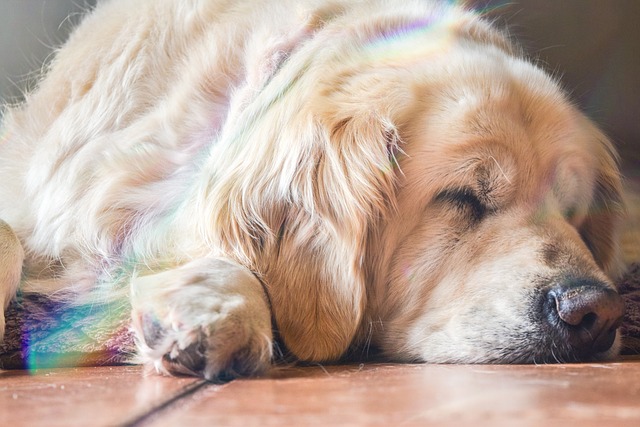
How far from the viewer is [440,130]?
1.52 meters

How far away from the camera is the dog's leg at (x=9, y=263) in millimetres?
1473

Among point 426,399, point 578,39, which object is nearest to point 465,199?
point 426,399

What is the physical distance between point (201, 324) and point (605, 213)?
120cm

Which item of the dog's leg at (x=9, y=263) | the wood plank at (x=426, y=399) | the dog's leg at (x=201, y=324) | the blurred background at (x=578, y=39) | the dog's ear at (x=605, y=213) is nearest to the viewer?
the wood plank at (x=426, y=399)

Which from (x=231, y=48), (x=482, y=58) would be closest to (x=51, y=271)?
(x=231, y=48)

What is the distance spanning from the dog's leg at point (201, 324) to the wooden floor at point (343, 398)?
36mm

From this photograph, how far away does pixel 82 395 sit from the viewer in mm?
901

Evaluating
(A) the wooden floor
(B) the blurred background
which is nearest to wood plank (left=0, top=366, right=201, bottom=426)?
(A) the wooden floor

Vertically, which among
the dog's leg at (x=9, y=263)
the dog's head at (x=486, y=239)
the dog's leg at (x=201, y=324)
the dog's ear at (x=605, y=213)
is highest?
the dog's leg at (x=9, y=263)

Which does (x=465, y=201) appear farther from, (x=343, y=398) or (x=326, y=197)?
(x=343, y=398)

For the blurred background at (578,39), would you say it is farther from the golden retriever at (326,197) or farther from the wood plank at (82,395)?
the wood plank at (82,395)

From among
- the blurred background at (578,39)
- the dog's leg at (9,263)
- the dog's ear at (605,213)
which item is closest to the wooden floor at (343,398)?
the dog's leg at (9,263)

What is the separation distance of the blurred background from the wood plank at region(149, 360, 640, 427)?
199cm

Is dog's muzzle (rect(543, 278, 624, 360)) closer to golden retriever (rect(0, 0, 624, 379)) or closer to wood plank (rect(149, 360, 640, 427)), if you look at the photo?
golden retriever (rect(0, 0, 624, 379))
